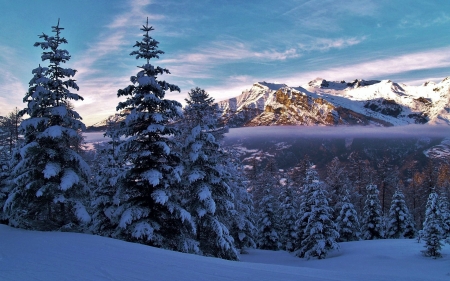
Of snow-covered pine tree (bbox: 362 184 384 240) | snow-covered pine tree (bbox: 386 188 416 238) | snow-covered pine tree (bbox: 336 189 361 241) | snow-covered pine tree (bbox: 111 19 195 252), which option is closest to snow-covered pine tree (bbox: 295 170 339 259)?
snow-covered pine tree (bbox: 336 189 361 241)

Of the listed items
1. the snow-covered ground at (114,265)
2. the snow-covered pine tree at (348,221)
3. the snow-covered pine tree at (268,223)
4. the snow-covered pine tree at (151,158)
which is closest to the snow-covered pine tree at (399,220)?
the snow-covered pine tree at (348,221)

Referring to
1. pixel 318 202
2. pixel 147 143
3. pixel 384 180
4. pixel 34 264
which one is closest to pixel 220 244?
pixel 147 143

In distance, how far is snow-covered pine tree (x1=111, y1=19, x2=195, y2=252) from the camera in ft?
42.2

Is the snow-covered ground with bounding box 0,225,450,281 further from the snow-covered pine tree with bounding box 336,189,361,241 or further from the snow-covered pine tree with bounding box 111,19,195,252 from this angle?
the snow-covered pine tree with bounding box 336,189,361,241

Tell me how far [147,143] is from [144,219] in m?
3.44

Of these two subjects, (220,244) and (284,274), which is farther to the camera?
(220,244)

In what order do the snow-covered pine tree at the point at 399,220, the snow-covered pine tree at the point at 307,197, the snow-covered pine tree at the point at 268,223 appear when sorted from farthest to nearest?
the snow-covered pine tree at the point at 268,223 → the snow-covered pine tree at the point at 399,220 → the snow-covered pine tree at the point at 307,197

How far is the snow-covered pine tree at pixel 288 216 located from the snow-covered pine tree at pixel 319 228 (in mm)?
8028

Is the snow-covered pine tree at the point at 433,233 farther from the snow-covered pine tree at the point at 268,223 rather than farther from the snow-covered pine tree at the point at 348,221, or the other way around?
the snow-covered pine tree at the point at 268,223

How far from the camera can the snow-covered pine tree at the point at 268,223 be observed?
119 feet

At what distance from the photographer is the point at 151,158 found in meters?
13.4

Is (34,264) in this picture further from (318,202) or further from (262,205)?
(262,205)

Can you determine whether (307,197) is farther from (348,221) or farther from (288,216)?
(348,221)

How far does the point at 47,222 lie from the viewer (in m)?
13.8
